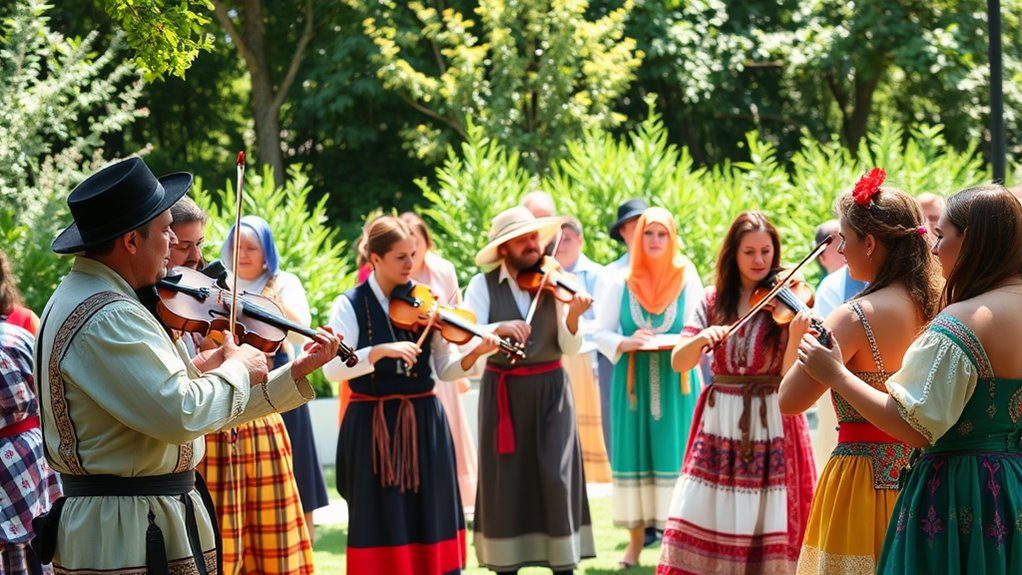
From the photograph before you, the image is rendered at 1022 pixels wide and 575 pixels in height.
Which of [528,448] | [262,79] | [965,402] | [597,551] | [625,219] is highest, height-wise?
Result: [262,79]

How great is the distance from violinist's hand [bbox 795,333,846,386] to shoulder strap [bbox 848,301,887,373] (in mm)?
284

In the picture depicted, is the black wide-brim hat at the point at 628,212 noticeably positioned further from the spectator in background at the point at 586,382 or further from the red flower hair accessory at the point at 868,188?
the red flower hair accessory at the point at 868,188

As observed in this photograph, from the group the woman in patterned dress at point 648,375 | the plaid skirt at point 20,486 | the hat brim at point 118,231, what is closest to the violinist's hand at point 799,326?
the hat brim at point 118,231

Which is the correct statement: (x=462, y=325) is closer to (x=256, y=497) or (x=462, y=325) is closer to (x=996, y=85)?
(x=256, y=497)

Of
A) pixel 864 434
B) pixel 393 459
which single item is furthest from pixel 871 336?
pixel 393 459

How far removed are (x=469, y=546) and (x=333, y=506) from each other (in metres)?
1.68

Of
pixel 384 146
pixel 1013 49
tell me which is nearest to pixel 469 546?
pixel 384 146

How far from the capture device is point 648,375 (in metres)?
7.16

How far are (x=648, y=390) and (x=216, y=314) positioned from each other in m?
3.42

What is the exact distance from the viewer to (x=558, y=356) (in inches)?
253

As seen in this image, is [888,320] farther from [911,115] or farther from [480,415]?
[911,115]

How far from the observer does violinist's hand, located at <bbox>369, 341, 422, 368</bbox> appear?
5.70 meters

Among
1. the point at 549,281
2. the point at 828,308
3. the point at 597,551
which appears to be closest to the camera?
the point at 549,281

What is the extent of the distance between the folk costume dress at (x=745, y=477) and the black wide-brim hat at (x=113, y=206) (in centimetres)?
289
